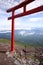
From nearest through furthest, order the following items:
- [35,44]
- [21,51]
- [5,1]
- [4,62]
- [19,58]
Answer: [4,62] → [19,58] → [21,51] → [35,44] → [5,1]

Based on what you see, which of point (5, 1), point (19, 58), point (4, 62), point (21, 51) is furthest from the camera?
point (5, 1)

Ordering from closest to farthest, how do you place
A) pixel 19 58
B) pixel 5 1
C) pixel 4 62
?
1. pixel 4 62
2. pixel 19 58
3. pixel 5 1

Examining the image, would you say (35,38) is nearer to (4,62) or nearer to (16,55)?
(16,55)

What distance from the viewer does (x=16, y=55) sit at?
592 centimetres

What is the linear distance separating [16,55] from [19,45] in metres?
0.92

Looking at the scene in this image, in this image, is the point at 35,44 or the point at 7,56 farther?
the point at 35,44

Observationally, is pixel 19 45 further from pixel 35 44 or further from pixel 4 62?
pixel 4 62

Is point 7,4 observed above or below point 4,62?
above

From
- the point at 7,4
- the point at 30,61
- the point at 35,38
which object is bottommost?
the point at 30,61

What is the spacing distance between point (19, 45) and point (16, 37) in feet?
1.17

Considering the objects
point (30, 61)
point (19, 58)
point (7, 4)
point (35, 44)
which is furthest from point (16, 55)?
point (7, 4)

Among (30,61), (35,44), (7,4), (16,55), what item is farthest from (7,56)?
(7,4)

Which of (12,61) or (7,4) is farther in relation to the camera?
(7,4)

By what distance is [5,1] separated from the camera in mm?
7160
